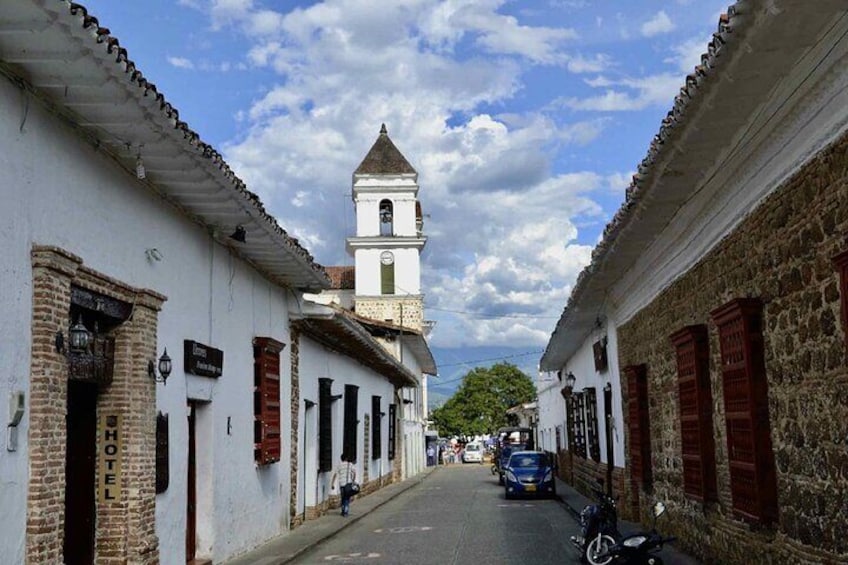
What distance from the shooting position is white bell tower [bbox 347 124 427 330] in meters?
50.5

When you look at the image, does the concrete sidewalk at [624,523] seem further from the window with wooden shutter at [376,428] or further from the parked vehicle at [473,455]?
the parked vehicle at [473,455]

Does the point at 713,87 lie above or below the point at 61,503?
above

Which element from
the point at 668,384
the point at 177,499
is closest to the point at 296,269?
the point at 177,499

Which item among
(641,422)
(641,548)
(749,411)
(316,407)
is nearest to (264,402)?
(316,407)

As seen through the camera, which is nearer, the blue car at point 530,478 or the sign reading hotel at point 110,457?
the sign reading hotel at point 110,457

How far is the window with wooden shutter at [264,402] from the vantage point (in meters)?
13.6

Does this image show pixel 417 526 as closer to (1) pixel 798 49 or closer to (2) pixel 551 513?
(2) pixel 551 513

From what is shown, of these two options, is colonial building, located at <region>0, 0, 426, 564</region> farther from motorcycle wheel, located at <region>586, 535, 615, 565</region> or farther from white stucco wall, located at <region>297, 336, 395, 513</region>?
motorcycle wheel, located at <region>586, 535, 615, 565</region>

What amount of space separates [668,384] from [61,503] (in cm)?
785

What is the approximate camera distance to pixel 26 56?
6176 millimetres

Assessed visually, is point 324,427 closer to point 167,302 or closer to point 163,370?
point 167,302

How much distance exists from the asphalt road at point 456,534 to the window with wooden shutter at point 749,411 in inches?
173

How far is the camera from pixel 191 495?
1112 cm

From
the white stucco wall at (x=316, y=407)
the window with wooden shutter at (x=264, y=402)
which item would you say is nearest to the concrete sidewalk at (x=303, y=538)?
the white stucco wall at (x=316, y=407)
